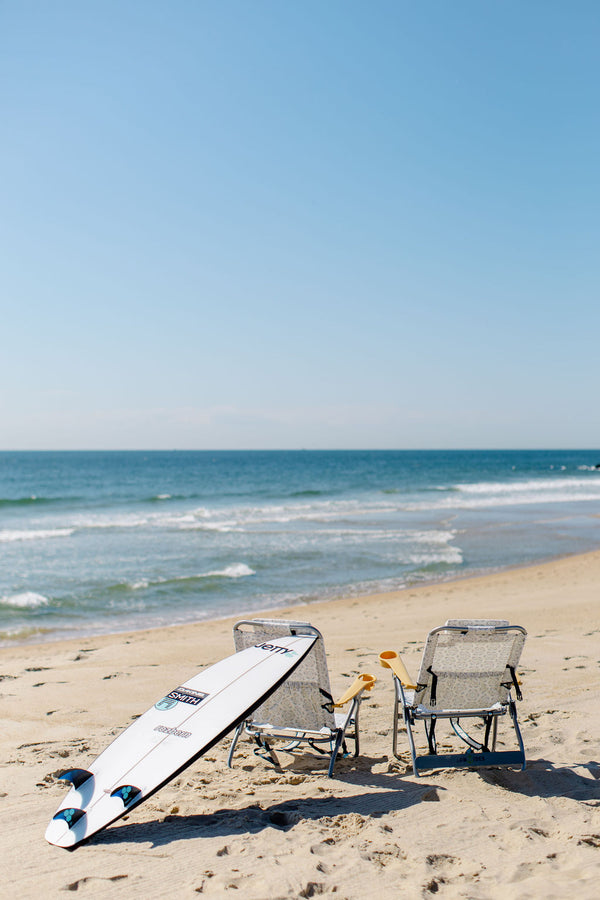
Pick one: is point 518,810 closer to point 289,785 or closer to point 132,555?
point 289,785

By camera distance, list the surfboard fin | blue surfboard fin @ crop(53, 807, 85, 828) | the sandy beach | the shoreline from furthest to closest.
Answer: the shoreline → the surfboard fin → blue surfboard fin @ crop(53, 807, 85, 828) → the sandy beach

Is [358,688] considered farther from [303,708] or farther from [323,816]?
[323,816]

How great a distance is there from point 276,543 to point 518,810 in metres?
15.7

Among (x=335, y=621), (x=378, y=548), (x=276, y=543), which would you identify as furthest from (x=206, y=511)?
(x=335, y=621)

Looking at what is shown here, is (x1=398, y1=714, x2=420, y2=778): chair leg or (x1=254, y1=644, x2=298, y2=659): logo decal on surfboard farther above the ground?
(x1=254, y1=644, x2=298, y2=659): logo decal on surfboard

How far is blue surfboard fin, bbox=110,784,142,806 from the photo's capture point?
140 inches

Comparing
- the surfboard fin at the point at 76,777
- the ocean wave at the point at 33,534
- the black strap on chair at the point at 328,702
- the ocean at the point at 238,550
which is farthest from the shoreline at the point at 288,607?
the ocean wave at the point at 33,534

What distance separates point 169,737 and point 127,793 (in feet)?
1.40

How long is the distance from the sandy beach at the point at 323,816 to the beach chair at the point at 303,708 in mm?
234

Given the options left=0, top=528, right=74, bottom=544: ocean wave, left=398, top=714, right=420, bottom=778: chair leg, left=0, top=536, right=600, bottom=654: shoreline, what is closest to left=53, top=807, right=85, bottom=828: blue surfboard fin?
left=398, top=714, right=420, bottom=778: chair leg

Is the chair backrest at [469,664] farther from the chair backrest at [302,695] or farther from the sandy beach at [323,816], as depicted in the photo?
the chair backrest at [302,695]

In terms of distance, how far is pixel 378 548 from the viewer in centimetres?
1825

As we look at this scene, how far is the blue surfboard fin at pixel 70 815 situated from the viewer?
348 cm

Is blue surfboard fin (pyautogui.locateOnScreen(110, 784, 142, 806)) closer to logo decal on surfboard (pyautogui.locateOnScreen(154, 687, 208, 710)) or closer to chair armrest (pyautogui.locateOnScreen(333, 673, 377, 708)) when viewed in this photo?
logo decal on surfboard (pyautogui.locateOnScreen(154, 687, 208, 710))
